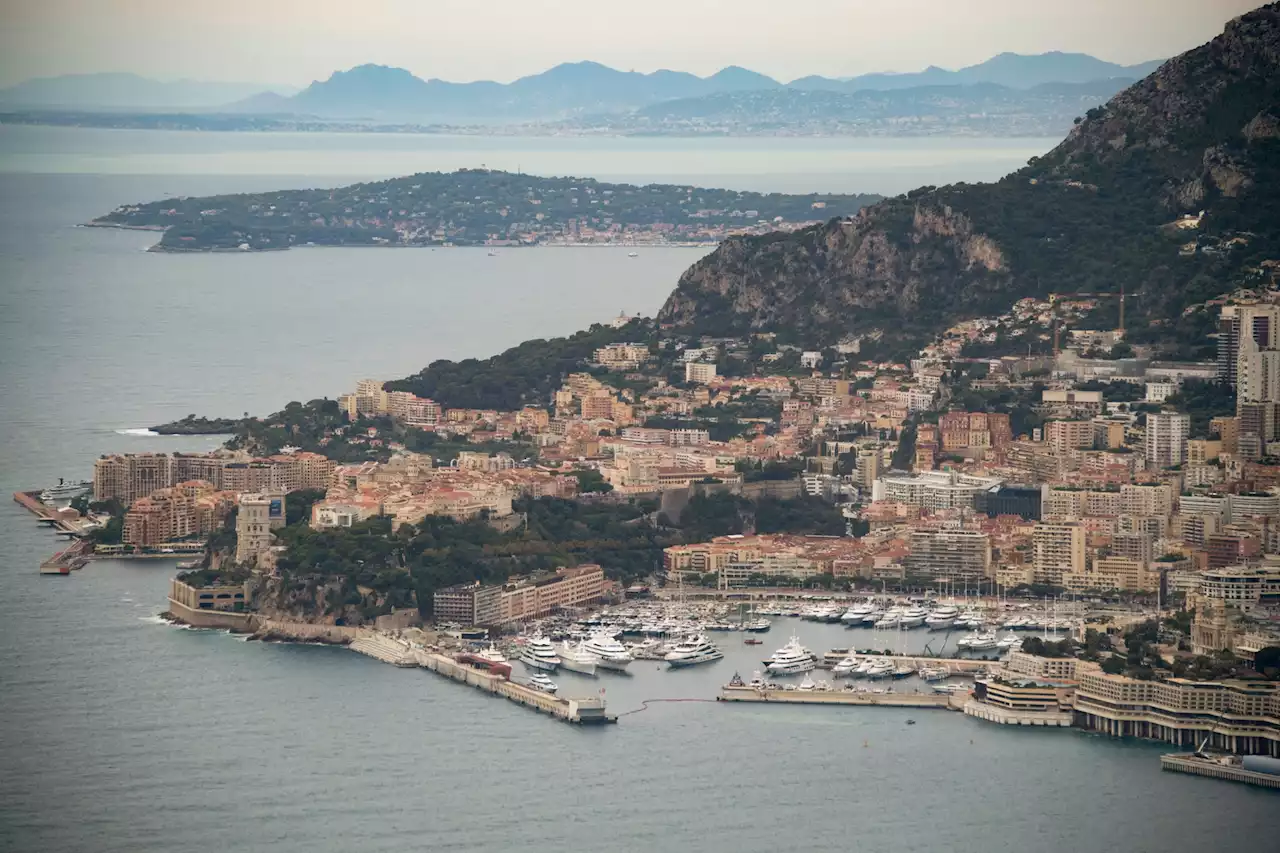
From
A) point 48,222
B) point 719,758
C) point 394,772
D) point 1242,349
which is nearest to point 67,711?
point 394,772

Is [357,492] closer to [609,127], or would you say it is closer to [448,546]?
[448,546]

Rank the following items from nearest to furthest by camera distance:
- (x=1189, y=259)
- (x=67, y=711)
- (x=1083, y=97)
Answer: (x=67, y=711), (x=1189, y=259), (x=1083, y=97)

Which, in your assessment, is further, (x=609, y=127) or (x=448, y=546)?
(x=609, y=127)

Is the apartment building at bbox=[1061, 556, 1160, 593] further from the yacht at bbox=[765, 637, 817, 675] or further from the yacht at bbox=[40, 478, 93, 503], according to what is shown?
the yacht at bbox=[40, 478, 93, 503]

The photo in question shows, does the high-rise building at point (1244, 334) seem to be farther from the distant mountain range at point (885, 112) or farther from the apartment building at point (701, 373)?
the distant mountain range at point (885, 112)

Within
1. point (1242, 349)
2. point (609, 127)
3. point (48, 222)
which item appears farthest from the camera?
point (609, 127)

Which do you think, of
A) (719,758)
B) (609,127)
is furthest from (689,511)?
(609,127)

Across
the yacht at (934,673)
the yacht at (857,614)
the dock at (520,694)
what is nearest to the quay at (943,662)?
the yacht at (934,673)
